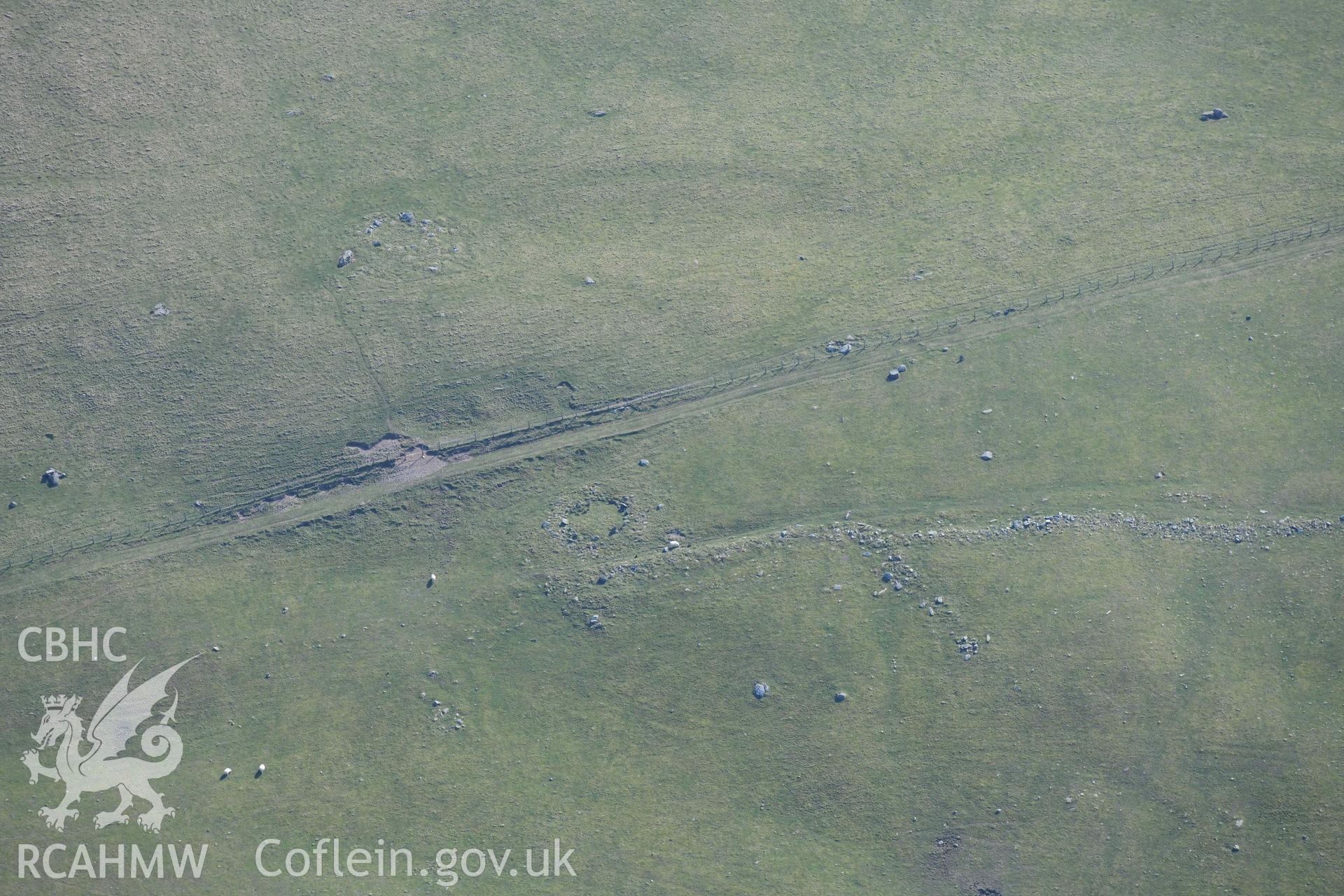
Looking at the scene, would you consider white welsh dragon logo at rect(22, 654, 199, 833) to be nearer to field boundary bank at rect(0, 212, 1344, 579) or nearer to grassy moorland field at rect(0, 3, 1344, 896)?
grassy moorland field at rect(0, 3, 1344, 896)

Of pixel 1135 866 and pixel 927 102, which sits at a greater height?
pixel 927 102

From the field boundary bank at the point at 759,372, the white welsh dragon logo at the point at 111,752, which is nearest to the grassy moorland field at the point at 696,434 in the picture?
the field boundary bank at the point at 759,372

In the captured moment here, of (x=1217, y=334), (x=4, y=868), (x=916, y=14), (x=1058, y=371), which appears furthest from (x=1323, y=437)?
(x=4, y=868)

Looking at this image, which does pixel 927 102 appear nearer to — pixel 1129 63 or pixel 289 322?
pixel 1129 63

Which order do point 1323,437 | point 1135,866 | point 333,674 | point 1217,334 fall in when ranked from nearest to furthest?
point 1135,866
point 333,674
point 1323,437
point 1217,334

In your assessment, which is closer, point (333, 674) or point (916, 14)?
point (333, 674)

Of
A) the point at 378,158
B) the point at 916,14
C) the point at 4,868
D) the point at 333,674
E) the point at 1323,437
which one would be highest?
the point at 916,14

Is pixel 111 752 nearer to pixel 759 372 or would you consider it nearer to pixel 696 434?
pixel 696 434

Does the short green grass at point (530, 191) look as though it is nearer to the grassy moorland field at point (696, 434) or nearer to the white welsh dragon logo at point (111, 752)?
the grassy moorland field at point (696, 434)

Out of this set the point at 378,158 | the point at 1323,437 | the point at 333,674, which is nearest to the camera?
the point at 333,674
